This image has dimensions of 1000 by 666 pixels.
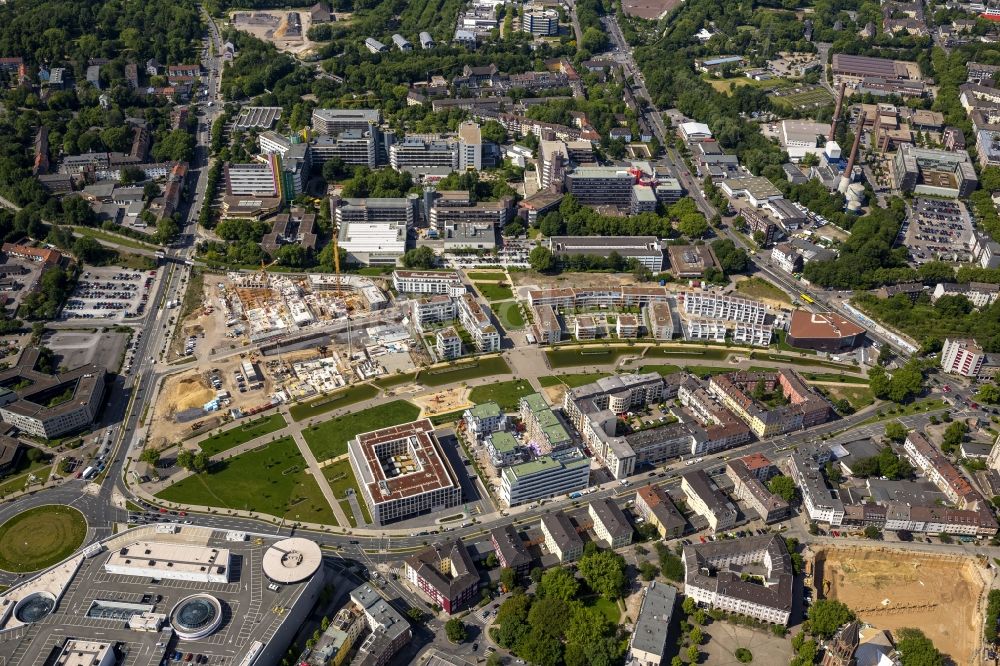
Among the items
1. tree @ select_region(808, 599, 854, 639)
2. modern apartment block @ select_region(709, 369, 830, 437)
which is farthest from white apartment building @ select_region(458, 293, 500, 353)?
tree @ select_region(808, 599, 854, 639)

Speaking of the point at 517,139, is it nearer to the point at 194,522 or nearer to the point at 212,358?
the point at 212,358

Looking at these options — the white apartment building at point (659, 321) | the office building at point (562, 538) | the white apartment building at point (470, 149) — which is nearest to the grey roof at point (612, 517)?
the office building at point (562, 538)

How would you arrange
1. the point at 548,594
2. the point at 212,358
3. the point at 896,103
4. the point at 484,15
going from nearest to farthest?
the point at 548,594
the point at 212,358
the point at 896,103
the point at 484,15

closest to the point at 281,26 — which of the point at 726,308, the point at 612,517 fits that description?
the point at 726,308

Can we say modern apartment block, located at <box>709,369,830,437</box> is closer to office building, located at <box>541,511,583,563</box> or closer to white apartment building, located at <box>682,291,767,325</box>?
white apartment building, located at <box>682,291,767,325</box>

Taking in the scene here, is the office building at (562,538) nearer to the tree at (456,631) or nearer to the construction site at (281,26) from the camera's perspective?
the tree at (456,631)

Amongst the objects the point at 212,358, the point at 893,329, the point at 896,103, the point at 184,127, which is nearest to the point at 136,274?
the point at 212,358

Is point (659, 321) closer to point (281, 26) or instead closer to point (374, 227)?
point (374, 227)
